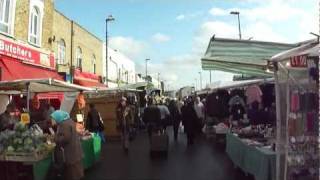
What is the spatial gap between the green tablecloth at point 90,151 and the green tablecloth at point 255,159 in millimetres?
3919

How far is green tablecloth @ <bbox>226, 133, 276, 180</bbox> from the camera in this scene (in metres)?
8.80

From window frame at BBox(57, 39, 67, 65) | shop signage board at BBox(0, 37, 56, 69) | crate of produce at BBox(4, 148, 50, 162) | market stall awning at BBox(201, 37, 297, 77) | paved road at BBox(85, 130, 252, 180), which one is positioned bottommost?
paved road at BBox(85, 130, 252, 180)

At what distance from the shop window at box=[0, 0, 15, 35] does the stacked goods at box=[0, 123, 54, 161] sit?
10.4 m

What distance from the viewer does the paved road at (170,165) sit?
41.5 ft

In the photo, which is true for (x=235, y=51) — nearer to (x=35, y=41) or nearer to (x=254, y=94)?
(x=254, y=94)

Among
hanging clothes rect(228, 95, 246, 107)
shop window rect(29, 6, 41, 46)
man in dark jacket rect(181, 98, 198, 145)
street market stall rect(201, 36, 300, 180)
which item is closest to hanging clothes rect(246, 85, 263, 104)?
street market stall rect(201, 36, 300, 180)

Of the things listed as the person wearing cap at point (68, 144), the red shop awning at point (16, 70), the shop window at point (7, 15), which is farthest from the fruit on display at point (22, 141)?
the shop window at point (7, 15)

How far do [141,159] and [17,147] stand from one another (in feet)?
20.2

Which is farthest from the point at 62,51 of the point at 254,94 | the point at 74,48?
the point at 254,94

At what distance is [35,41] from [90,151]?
11712mm

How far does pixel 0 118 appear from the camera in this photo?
539 inches

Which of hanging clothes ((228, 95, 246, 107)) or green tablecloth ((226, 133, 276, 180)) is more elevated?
hanging clothes ((228, 95, 246, 107))

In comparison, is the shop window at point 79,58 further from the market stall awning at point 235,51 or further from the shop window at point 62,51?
the market stall awning at point 235,51

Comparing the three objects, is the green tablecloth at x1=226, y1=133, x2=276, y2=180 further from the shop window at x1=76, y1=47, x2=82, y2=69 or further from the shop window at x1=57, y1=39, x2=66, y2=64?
the shop window at x1=76, y1=47, x2=82, y2=69
